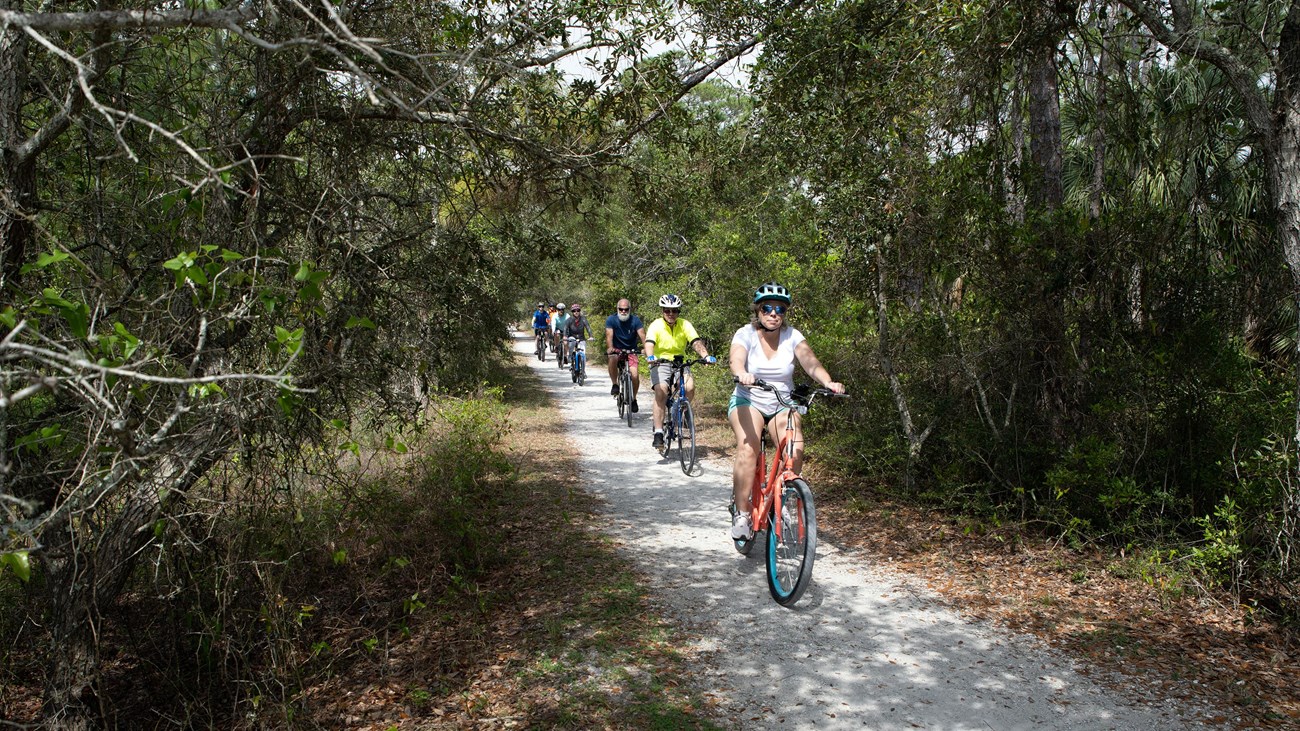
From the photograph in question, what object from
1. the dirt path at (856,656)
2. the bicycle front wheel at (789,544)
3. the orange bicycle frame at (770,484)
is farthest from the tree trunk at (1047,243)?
the bicycle front wheel at (789,544)

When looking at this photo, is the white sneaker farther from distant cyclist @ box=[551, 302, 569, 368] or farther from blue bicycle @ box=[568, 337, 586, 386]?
distant cyclist @ box=[551, 302, 569, 368]

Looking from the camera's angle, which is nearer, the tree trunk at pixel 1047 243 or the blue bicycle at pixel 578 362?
the tree trunk at pixel 1047 243

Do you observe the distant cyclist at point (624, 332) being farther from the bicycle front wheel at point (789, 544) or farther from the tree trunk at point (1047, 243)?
the bicycle front wheel at point (789, 544)

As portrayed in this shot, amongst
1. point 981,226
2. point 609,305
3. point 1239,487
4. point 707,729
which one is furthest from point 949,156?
point 609,305

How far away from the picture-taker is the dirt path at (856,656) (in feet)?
13.2

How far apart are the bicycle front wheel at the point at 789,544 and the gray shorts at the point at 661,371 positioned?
15.2ft

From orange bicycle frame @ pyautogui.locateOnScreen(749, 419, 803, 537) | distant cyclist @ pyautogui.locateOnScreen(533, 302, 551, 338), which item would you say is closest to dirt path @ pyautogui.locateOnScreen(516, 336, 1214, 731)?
orange bicycle frame @ pyautogui.locateOnScreen(749, 419, 803, 537)

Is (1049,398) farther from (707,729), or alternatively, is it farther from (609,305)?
(609,305)

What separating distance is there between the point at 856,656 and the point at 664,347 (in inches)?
249

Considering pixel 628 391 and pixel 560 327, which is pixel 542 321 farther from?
Answer: pixel 628 391

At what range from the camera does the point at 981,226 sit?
6.76 metres

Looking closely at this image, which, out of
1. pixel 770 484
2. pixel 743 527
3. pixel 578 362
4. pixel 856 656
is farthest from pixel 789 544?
pixel 578 362

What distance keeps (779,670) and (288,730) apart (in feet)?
8.24

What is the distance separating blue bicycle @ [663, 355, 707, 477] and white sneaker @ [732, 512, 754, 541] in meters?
3.36
